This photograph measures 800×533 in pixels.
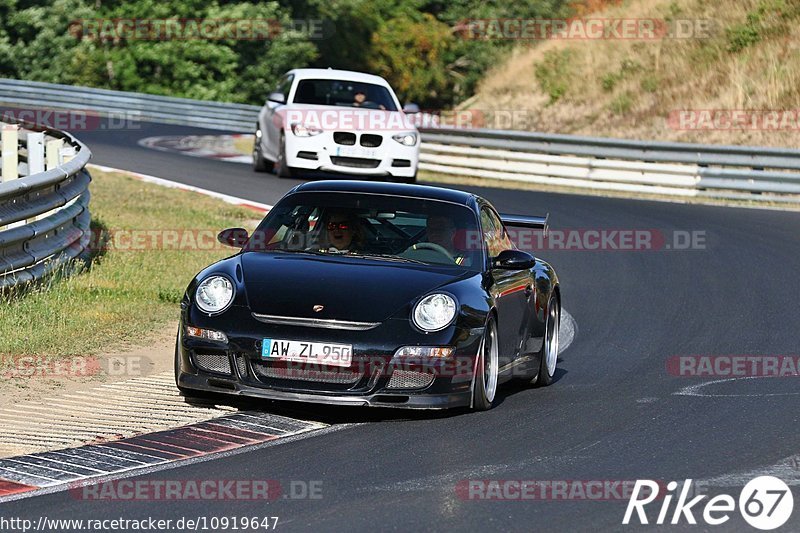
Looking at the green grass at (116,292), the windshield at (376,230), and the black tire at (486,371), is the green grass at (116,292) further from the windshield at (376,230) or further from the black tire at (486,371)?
the black tire at (486,371)

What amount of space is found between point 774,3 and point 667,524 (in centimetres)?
3133

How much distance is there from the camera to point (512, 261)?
930 cm

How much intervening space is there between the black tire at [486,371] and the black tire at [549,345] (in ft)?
3.96

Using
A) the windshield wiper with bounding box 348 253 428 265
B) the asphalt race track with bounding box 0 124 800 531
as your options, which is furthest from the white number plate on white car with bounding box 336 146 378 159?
the windshield wiper with bounding box 348 253 428 265

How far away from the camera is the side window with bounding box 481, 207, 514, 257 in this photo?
9672mm

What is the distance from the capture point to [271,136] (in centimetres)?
2342

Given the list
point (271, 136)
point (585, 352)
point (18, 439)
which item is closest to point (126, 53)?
point (271, 136)

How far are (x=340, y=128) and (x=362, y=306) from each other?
45.8 ft

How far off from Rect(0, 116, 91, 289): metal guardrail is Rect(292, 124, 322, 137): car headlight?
7664 mm

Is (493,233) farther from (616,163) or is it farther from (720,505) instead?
(616,163)

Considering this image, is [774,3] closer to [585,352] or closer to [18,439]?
[585,352]

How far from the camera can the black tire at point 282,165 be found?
22.6 meters

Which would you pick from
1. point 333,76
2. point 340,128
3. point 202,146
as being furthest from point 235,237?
point 202,146

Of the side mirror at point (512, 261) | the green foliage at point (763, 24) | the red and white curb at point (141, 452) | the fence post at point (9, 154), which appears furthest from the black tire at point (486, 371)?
the green foliage at point (763, 24)
